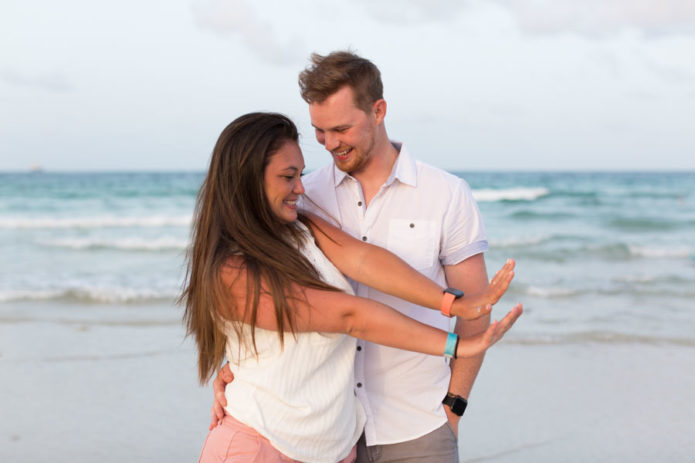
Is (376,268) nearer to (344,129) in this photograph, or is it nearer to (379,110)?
(344,129)

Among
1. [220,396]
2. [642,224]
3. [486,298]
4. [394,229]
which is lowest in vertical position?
[642,224]

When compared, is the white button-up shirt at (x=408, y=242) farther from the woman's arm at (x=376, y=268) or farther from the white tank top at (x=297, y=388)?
the white tank top at (x=297, y=388)

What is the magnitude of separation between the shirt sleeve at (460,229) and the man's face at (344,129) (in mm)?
396

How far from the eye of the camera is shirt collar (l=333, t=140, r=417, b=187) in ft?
9.46

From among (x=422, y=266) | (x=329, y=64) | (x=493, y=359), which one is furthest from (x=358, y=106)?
(x=493, y=359)

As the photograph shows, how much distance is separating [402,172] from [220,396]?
3.68 ft

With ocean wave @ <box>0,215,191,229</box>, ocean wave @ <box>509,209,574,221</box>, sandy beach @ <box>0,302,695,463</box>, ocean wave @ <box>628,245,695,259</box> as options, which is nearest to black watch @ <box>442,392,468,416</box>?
sandy beach @ <box>0,302,695,463</box>

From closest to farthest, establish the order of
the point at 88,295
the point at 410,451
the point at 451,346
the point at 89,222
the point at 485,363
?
1. the point at 451,346
2. the point at 410,451
3. the point at 485,363
4. the point at 88,295
5. the point at 89,222

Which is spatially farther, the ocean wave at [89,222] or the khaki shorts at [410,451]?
the ocean wave at [89,222]

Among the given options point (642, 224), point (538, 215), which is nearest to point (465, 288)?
point (642, 224)

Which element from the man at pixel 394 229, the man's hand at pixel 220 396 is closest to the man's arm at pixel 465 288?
the man at pixel 394 229

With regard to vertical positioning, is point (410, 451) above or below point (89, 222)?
above

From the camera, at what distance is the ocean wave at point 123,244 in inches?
582

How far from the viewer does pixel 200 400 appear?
18.2ft
